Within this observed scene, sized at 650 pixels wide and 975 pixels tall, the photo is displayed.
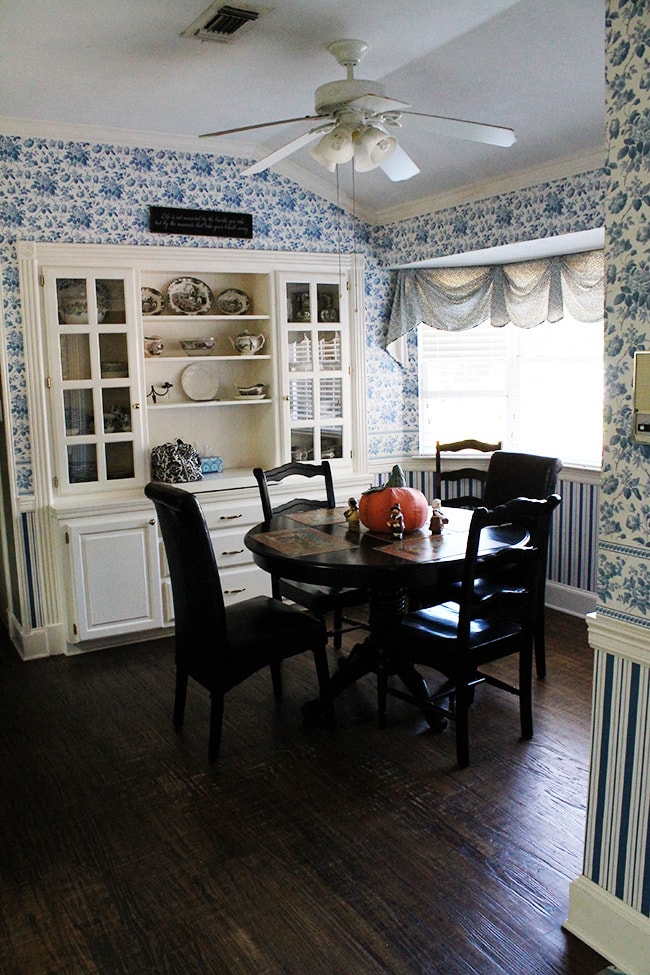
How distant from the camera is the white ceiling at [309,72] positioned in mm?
3002

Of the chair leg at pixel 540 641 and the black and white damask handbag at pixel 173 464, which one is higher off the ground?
the black and white damask handbag at pixel 173 464

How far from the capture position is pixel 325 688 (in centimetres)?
349

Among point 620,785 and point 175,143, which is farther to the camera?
point 175,143

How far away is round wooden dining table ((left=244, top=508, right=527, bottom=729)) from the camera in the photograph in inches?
122

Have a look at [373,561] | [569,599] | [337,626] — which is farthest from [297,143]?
[569,599]

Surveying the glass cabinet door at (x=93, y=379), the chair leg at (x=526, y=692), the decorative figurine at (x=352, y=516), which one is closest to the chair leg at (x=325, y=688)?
the decorative figurine at (x=352, y=516)

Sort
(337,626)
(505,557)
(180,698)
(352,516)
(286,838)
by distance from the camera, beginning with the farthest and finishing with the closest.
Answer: (337,626) < (352,516) < (180,698) < (505,557) < (286,838)

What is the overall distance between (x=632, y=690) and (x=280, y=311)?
3.43 meters

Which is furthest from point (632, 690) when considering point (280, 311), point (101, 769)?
point (280, 311)

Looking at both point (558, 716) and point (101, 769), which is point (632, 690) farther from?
point (101, 769)

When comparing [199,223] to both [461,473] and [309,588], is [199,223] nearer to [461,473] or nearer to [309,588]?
[461,473]

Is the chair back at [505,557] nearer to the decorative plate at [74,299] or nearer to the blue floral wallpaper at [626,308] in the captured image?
the blue floral wallpaper at [626,308]

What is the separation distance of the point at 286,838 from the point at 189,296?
3.19 meters

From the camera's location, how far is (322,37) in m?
3.22
